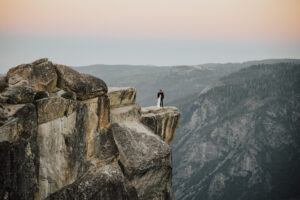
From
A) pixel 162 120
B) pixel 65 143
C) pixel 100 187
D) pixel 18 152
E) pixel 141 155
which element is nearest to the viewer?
pixel 18 152

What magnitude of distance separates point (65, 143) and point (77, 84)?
5069mm

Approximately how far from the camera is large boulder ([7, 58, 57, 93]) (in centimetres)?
2178

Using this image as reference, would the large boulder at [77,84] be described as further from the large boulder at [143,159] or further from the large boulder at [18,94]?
the large boulder at [143,159]

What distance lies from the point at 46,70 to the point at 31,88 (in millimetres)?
2861

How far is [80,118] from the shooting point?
23.5 meters

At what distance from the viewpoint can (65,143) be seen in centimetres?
2197

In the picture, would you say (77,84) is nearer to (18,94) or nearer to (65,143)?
(65,143)

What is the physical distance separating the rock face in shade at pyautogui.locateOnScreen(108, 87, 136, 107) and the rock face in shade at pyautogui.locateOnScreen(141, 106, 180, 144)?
2.82m

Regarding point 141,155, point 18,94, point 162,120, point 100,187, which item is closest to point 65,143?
point 100,187

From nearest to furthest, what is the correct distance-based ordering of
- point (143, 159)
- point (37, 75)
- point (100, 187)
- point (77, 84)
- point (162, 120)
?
point (37, 75), point (100, 187), point (77, 84), point (143, 159), point (162, 120)

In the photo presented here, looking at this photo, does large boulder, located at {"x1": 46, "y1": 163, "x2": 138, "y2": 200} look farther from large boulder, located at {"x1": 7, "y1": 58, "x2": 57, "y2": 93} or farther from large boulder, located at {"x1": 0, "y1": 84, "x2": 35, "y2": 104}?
large boulder, located at {"x1": 7, "y1": 58, "x2": 57, "y2": 93}

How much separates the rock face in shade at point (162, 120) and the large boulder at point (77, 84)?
1007 cm

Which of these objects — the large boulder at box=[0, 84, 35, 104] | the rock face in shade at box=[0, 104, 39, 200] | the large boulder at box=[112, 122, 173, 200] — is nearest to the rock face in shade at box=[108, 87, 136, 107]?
the large boulder at box=[112, 122, 173, 200]


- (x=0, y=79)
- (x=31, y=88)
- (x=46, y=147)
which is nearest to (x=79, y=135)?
(x=46, y=147)
